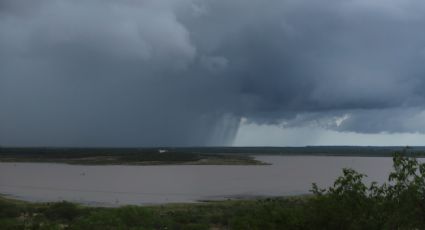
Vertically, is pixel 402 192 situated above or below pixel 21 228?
above

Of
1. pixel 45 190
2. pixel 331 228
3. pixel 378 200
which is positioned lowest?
pixel 45 190

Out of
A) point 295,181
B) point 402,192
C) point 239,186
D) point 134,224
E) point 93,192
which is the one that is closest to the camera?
point 402,192

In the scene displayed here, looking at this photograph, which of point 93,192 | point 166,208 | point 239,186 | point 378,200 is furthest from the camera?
point 239,186

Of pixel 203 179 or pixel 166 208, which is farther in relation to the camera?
pixel 203 179

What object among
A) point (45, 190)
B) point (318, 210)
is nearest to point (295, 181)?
point (45, 190)

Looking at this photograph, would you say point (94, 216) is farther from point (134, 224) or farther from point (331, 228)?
point (331, 228)

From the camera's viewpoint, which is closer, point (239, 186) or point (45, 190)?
point (45, 190)

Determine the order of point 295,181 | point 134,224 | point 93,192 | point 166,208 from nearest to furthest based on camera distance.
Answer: point 134,224
point 166,208
point 93,192
point 295,181

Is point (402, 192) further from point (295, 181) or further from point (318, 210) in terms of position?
point (295, 181)

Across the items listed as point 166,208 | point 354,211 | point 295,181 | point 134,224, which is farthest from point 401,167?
point 295,181
